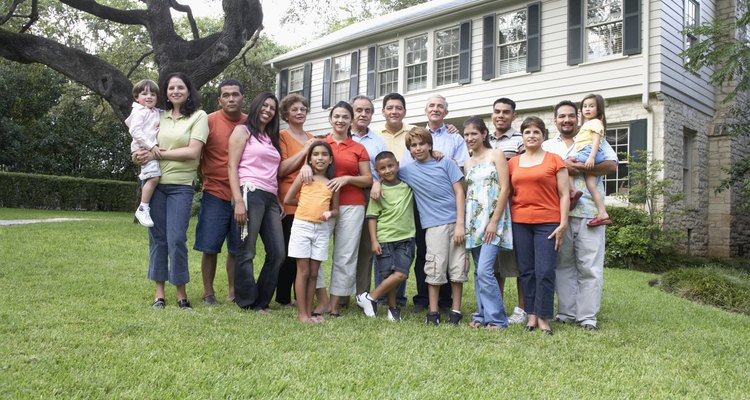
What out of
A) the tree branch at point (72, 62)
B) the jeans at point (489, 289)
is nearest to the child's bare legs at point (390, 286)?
the jeans at point (489, 289)

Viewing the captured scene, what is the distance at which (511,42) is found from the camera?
12.2 meters

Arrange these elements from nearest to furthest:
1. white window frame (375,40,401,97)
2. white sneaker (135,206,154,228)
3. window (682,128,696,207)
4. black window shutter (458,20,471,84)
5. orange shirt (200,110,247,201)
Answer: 1. white sneaker (135,206,154,228)
2. orange shirt (200,110,247,201)
3. window (682,128,696,207)
4. black window shutter (458,20,471,84)
5. white window frame (375,40,401,97)

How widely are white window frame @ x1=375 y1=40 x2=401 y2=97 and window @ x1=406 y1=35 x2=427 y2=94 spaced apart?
1.09 feet

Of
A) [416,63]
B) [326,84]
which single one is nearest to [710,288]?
[416,63]

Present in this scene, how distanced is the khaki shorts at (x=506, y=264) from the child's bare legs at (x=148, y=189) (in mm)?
2720

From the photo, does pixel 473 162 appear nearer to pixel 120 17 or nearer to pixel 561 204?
pixel 561 204

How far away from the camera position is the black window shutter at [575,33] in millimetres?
11133

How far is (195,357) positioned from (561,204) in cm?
270

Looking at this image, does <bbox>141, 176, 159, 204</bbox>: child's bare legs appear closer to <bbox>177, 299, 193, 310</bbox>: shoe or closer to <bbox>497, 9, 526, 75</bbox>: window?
<bbox>177, 299, 193, 310</bbox>: shoe

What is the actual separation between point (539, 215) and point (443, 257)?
77 centimetres

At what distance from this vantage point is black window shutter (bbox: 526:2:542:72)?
1168cm

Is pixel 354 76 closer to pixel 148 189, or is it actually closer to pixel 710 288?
pixel 710 288

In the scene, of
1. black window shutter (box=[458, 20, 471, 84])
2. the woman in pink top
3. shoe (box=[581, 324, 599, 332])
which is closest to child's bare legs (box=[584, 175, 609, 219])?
shoe (box=[581, 324, 599, 332])

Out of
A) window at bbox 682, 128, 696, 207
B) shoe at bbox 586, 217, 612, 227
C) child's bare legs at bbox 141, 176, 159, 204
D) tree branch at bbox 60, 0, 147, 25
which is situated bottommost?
shoe at bbox 586, 217, 612, 227
